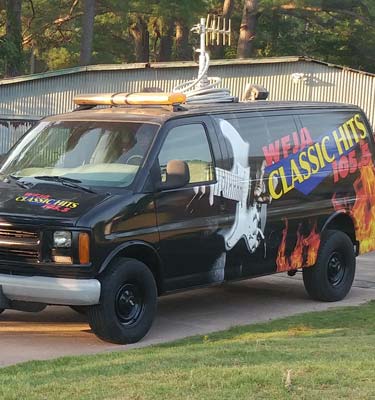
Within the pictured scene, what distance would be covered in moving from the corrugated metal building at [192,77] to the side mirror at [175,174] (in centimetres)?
1926

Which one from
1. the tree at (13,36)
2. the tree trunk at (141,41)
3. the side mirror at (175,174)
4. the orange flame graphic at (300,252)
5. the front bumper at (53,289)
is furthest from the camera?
the tree trunk at (141,41)

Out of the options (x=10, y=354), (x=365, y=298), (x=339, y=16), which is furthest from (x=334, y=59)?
(x=10, y=354)

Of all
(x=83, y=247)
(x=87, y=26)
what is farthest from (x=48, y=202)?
(x=87, y=26)

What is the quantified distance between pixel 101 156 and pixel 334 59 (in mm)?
36997

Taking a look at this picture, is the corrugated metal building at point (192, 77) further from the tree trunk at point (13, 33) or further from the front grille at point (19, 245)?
the front grille at point (19, 245)

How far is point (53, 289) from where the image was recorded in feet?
23.1

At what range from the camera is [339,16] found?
40.1 meters

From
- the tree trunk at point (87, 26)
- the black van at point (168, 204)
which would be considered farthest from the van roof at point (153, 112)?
the tree trunk at point (87, 26)

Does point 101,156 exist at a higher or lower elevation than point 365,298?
higher

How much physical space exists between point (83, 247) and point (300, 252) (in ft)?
10.6

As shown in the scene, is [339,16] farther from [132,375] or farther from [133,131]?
[132,375]

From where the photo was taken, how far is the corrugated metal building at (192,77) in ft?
91.7

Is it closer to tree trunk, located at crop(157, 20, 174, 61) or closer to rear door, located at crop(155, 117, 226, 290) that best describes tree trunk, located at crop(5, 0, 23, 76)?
tree trunk, located at crop(157, 20, 174, 61)

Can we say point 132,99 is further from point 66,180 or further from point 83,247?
point 83,247
